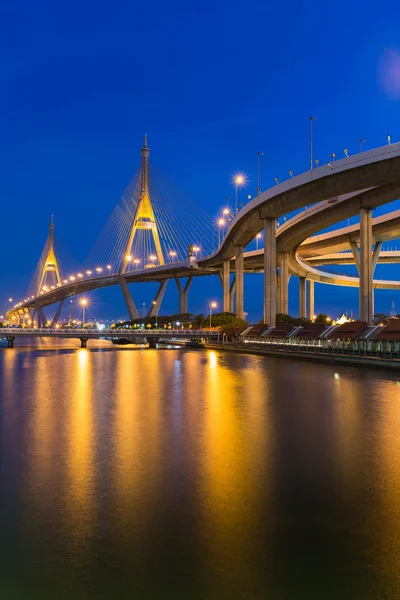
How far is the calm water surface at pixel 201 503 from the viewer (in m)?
4.03

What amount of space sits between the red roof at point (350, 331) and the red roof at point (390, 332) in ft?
9.45

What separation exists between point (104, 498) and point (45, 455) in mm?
2446

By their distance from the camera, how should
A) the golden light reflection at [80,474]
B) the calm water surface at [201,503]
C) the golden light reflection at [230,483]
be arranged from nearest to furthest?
1. the calm water surface at [201,503]
2. the golden light reflection at [230,483]
3. the golden light reflection at [80,474]

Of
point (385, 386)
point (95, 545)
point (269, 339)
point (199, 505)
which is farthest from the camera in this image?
point (269, 339)

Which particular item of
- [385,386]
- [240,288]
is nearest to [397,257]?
[240,288]

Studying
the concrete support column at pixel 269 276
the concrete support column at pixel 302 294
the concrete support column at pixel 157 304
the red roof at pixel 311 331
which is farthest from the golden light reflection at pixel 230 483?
the concrete support column at pixel 302 294

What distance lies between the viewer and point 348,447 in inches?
334

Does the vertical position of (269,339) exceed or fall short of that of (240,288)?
it falls short

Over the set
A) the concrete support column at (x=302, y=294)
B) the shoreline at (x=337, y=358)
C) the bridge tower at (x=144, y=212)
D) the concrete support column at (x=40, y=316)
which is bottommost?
the shoreline at (x=337, y=358)

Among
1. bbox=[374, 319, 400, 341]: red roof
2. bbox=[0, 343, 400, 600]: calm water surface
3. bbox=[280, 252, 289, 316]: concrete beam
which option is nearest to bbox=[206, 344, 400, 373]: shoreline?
bbox=[374, 319, 400, 341]: red roof

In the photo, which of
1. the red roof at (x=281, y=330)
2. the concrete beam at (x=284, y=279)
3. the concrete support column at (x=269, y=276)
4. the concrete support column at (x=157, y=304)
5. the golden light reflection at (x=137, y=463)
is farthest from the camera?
the concrete support column at (x=157, y=304)

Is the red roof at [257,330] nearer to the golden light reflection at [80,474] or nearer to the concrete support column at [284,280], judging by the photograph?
the concrete support column at [284,280]

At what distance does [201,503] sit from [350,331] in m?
31.0

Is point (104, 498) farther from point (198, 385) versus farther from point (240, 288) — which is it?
point (240, 288)
